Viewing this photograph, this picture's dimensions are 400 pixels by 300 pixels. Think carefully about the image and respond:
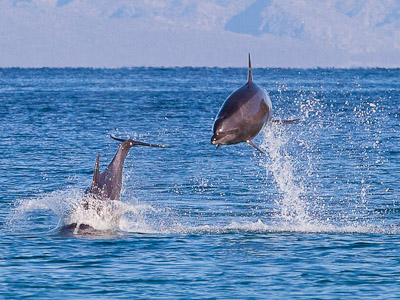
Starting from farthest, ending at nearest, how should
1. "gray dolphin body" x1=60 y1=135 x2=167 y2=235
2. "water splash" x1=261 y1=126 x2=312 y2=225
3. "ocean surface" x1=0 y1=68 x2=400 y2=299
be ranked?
"water splash" x1=261 y1=126 x2=312 y2=225 → "gray dolphin body" x1=60 y1=135 x2=167 y2=235 → "ocean surface" x1=0 y1=68 x2=400 y2=299

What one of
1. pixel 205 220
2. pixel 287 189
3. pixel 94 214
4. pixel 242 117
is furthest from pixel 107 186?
pixel 287 189

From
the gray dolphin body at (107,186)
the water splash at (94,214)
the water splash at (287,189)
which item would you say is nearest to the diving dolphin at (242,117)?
the water splash at (287,189)

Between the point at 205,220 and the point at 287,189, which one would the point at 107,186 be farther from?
the point at 287,189

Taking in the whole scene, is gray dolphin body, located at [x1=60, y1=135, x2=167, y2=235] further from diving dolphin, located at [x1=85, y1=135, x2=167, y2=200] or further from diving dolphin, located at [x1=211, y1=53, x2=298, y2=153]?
diving dolphin, located at [x1=211, y1=53, x2=298, y2=153]

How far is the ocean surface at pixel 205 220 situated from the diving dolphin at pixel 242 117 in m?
3.88

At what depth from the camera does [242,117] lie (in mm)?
16094

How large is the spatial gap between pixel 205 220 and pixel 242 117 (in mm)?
11247

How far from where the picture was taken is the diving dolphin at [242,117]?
51.5ft

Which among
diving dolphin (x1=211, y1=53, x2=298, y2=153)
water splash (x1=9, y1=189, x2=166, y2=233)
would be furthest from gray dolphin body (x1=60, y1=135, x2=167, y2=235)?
diving dolphin (x1=211, y1=53, x2=298, y2=153)

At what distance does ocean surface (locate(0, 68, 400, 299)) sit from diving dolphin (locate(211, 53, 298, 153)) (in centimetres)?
388

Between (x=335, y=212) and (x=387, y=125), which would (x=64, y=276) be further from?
(x=387, y=125)

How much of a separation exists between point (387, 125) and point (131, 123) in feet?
57.4

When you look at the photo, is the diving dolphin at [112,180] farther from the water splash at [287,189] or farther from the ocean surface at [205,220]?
the water splash at [287,189]

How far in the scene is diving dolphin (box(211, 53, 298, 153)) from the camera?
51.5 feet
